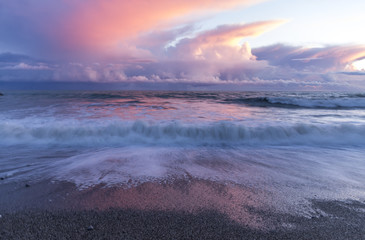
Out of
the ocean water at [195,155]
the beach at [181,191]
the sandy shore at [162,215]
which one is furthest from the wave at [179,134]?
the sandy shore at [162,215]

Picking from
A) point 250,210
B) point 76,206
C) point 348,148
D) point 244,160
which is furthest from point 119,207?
point 348,148

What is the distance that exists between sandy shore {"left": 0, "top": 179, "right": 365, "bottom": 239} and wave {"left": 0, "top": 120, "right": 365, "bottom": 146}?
3628 mm

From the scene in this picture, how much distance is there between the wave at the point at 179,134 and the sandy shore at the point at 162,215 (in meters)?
3.63

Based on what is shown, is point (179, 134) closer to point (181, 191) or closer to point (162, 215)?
point (181, 191)

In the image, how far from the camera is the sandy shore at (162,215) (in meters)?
2.03

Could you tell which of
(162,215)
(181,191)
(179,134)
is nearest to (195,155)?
(181,191)

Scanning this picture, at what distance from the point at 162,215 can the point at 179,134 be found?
524 centimetres

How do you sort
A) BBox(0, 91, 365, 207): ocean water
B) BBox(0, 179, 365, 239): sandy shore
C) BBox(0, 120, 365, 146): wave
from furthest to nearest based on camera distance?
BBox(0, 120, 365, 146): wave
BBox(0, 91, 365, 207): ocean water
BBox(0, 179, 365, 239): sandy shore

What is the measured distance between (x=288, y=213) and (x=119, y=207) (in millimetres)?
2126

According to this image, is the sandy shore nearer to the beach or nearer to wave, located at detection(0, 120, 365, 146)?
the beach

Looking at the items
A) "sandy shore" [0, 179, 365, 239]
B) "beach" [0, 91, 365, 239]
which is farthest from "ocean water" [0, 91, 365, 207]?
"sandy shore" [0, 179, 365, 239]

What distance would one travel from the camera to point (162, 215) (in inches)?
92.1

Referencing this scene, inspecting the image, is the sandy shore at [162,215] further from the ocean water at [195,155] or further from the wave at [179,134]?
the wave at [179,134]

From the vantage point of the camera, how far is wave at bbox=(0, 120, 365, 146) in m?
6.79
